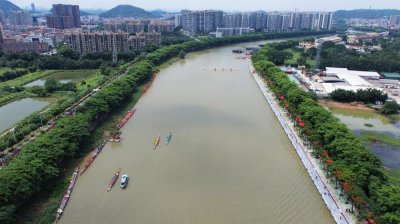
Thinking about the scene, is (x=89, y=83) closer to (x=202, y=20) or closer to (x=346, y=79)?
(x=346, y=79)

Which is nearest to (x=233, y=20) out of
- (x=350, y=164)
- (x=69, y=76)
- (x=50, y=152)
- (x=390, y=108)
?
(x=69, y=76)

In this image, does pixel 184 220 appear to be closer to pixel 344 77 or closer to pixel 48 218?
pixel 48 218

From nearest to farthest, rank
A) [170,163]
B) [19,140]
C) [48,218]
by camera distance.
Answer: [48,218]
[170,163]
[19,140]

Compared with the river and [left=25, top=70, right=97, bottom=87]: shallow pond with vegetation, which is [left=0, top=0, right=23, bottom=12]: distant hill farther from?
the river

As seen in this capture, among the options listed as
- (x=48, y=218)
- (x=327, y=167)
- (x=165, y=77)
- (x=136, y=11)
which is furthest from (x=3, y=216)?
(x=136, y=11)

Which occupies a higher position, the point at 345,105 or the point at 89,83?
the point at 89,83
